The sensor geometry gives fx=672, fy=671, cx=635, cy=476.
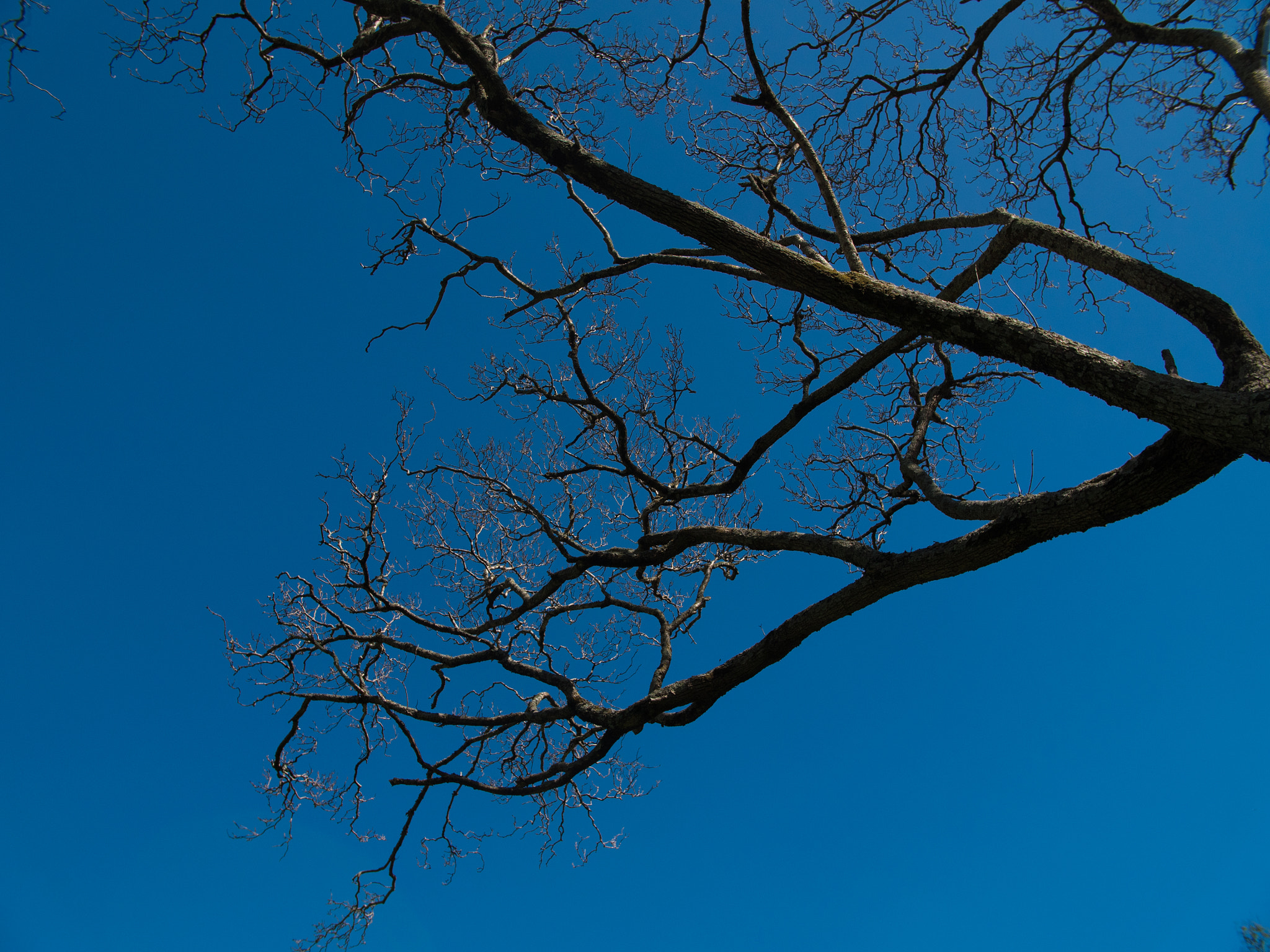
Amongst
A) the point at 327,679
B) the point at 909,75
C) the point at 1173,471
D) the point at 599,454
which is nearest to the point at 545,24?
the point at 909,75

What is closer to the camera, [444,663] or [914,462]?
[914,462]

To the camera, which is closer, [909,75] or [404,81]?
[404,81]

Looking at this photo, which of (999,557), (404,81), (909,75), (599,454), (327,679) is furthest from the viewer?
(599,454)

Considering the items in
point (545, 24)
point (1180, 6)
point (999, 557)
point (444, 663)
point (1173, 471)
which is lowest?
point (1173, 471)

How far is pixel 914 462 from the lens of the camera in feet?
15.9

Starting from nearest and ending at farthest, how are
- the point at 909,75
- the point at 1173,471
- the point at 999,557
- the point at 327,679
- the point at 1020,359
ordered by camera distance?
the point at 1173,471
the point at 1020,359
the point at 999,557
the point at 909,75
the point at 327,679

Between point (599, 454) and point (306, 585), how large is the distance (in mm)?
2943

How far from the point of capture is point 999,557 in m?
3.53

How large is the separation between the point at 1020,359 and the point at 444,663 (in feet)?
15.9

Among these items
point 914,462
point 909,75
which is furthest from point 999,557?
point 909,75

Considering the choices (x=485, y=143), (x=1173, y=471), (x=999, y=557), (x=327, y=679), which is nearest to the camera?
(x=1173, y=471)

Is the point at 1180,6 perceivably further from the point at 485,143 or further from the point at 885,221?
the point at 485,143

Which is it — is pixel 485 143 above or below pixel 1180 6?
above

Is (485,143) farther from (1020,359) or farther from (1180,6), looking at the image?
(1180,6)
